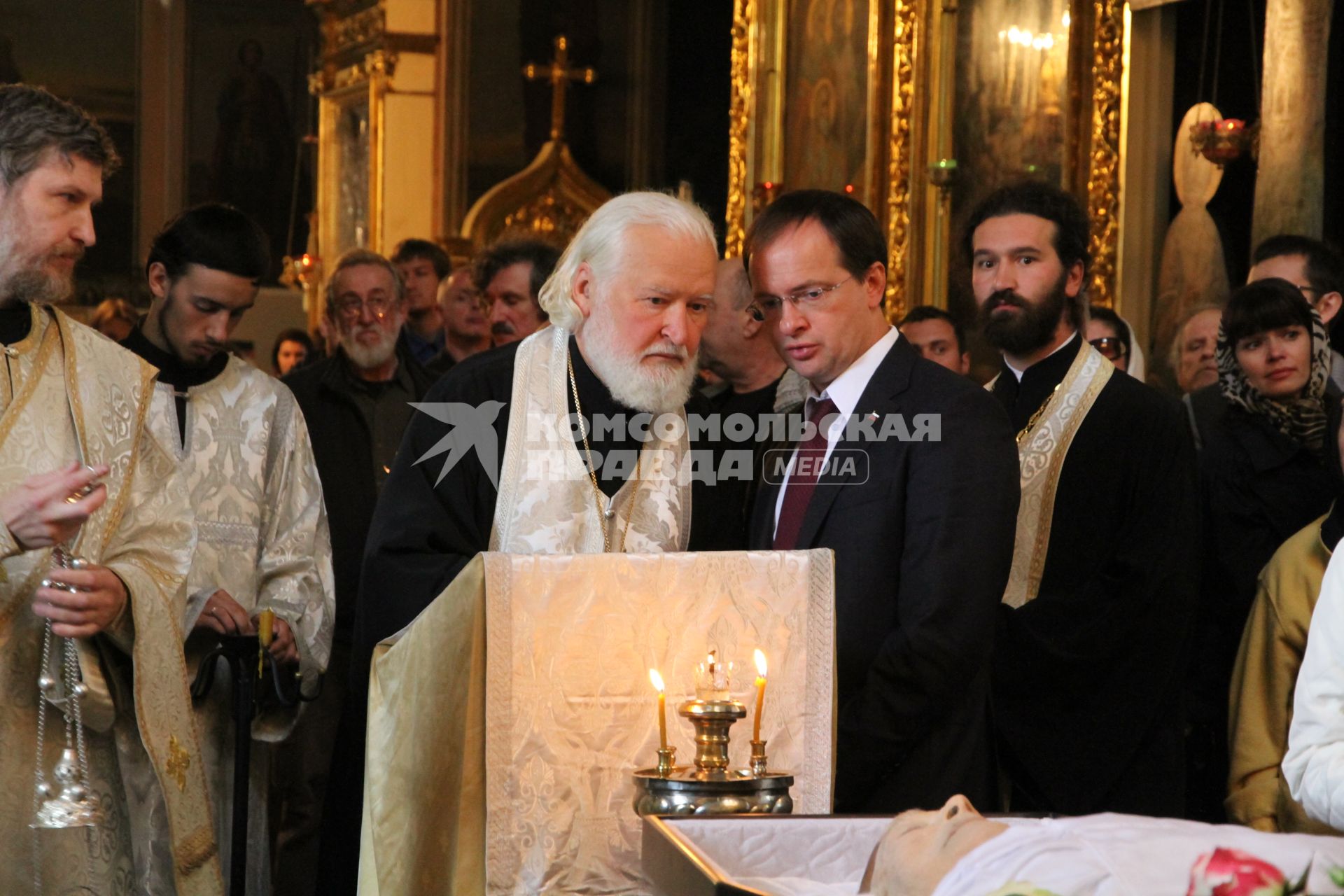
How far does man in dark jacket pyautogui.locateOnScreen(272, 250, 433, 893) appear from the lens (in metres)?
4.91

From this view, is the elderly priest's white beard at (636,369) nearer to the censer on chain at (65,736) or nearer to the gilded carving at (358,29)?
the censer on chain at (65,736)

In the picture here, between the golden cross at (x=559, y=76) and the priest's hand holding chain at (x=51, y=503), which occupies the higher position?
the golden cross at (x=559, y=76)

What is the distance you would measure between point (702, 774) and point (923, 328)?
4.31 meters

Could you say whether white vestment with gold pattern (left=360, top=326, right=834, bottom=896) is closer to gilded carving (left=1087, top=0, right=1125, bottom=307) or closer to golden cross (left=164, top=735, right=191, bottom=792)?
golden cross (left=164, top=735, right=191, bottom=792)

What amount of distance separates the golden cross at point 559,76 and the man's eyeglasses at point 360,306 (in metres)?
8.38

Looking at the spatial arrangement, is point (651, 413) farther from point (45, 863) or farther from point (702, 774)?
point (45, 863)

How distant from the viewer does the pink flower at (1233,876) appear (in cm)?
161

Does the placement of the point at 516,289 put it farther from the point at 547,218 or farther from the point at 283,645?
the point at 547,218

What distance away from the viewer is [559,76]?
13758mm

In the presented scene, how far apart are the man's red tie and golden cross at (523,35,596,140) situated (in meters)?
10.8

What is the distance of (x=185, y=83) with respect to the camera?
1589cm

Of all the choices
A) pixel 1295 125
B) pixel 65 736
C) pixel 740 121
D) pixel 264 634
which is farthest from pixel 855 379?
pixel 740 121

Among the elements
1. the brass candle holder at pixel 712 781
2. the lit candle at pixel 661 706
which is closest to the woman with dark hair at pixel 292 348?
the lit candle at pixel 661 706

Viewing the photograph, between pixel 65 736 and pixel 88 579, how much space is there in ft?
1.18
